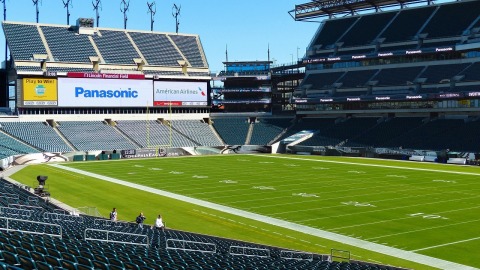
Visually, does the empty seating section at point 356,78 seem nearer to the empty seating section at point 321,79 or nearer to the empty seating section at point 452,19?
the empty seating section at point 321,79

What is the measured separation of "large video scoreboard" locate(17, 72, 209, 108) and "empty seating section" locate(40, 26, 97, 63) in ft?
11.9

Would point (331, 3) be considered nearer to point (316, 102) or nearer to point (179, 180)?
point (316, 102)

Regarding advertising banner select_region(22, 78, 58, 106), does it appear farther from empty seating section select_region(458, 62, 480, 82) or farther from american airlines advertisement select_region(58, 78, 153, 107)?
empty seating section select_region(458, 62, 480, 82)

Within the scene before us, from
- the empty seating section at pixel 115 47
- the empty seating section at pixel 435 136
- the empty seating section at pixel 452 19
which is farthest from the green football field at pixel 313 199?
the empty seating section at pixel 115 47

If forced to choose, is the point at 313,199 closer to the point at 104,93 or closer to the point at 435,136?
the point at 435,136

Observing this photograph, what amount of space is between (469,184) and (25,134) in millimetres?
50815

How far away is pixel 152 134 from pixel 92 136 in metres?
8.75

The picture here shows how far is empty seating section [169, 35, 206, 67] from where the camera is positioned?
3460 inches

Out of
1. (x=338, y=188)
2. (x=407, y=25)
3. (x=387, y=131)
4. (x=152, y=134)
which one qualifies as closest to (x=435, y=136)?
(x=387, y=131)

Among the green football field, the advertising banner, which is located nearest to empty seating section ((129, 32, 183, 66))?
the advertising banner

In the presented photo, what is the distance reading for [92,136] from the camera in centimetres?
7256

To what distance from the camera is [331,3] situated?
81.5 metres

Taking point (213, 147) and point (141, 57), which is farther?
point (141, 57)

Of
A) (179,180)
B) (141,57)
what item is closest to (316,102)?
(141,57)
